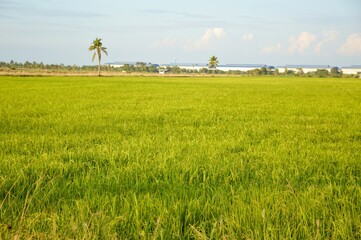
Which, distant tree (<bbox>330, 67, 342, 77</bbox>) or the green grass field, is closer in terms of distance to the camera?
the green grass field

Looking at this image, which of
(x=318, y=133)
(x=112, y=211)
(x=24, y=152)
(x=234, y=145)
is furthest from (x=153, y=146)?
(x=318, y=133)

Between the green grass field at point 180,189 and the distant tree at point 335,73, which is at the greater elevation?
the distant tree at point 335,73

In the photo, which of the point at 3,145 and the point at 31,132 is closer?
the point at 3,145

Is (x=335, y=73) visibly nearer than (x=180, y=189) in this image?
No

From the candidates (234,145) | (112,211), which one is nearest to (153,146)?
(234,145)

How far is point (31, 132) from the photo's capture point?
8273 mm

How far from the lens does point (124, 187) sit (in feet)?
12.6

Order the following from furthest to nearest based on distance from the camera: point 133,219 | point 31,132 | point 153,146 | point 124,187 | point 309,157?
point 31,132
point 153,146
point 309,157
point 124,187
point 133,219

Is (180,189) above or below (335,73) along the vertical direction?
below

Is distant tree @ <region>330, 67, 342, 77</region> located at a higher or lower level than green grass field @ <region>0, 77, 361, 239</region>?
higher

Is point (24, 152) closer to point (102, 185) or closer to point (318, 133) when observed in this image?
point (102, 185)

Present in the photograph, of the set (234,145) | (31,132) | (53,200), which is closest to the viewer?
(53,200)

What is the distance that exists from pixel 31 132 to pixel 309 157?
635 cm

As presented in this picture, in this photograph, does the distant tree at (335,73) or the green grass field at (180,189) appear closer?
the green grass field at (180,189)
